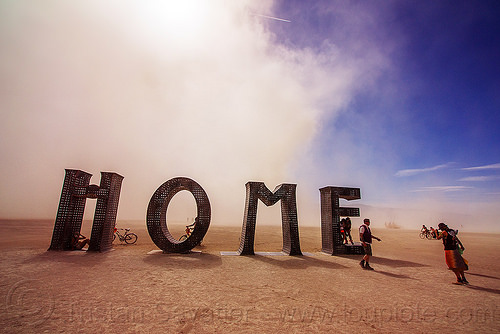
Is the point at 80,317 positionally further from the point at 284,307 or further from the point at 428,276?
the point at 428,276

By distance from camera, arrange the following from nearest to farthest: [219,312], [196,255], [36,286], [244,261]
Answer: [219,312] → [36,286] → [244,261] → [196,255]

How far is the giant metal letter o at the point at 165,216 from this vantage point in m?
12.3

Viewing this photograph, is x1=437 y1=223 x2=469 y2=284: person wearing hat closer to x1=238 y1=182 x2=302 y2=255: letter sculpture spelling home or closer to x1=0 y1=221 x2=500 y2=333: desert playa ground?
x1=0 y1=221 x2=500 y2=333: desert playa ground

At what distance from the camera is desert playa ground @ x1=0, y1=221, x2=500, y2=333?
456cm

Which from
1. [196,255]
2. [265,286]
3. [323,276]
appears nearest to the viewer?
[265,286]

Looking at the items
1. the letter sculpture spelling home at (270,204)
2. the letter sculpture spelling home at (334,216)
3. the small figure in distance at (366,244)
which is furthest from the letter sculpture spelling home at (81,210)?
the small figure in distance at (366,244)

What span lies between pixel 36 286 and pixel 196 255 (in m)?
6.81

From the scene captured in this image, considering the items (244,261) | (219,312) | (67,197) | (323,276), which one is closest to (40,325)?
(219,312)

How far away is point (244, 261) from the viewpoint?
10.9 metres

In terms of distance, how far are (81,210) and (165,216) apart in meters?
5.22

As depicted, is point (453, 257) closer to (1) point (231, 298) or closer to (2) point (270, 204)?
(2) point (270, 204)

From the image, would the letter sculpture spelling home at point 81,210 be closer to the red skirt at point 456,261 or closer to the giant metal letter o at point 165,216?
the giant metal letter o at point 165,216

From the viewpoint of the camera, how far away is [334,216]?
14.1 meters

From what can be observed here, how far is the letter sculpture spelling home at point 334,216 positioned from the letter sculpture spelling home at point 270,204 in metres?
2.27
